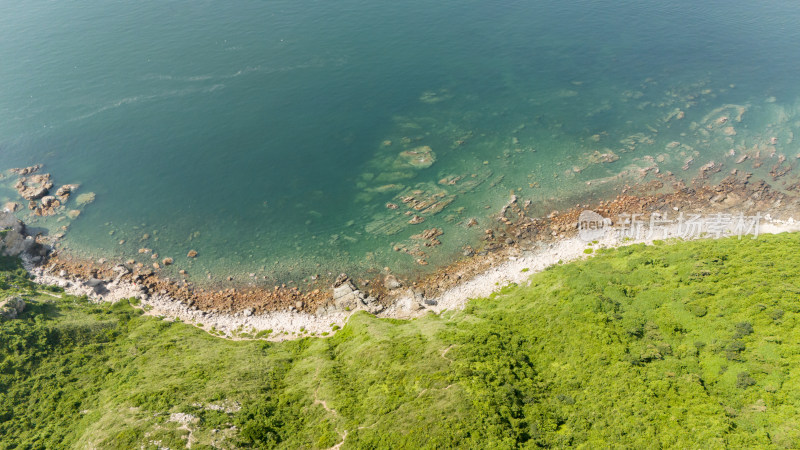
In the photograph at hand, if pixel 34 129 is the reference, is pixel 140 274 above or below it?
below

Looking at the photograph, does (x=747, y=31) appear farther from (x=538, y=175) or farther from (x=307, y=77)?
(x=307, y=77)

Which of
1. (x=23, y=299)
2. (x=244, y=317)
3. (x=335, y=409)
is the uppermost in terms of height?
(x=23, y=299)

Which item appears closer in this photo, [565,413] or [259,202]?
[565,413]

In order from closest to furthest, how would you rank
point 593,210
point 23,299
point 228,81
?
point 23,299, point 593,210, point 228,81

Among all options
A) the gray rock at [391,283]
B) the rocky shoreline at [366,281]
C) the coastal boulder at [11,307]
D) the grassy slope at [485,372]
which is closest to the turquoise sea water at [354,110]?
the gray rock at [391,283]

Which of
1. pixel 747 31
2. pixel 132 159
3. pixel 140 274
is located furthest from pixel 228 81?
pixel 747 31

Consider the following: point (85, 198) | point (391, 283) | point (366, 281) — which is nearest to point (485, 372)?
point (391, 283)
